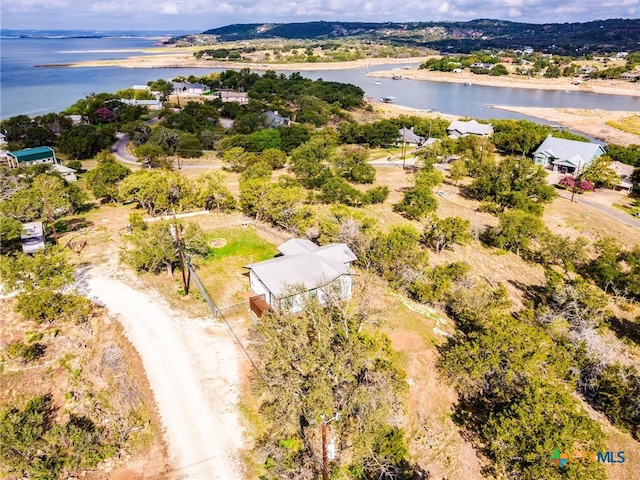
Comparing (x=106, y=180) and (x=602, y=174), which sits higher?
(x=106, y=180)

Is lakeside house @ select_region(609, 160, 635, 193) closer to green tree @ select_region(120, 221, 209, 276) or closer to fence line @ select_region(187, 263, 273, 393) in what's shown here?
green tree @ select_region(120, 221, 209, 276)

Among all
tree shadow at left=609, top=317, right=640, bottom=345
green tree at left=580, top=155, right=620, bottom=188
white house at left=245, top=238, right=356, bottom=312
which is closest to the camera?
white house at left=245, top=238, right=356, bottom=312

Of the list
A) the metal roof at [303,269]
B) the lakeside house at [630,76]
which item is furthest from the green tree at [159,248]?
the lakeside house at [630,76]

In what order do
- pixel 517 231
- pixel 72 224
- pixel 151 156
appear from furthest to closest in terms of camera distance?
pixel 151 156
pixel 72 224
pixel 517 231

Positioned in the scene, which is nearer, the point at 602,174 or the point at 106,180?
the point at 106,180

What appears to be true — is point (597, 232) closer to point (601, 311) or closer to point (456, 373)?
point (601, 311)

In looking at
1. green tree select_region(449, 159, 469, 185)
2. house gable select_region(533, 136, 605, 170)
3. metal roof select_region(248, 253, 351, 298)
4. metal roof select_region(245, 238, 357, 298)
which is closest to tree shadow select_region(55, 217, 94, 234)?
metal roof select_region(245, 238, 357, 298)

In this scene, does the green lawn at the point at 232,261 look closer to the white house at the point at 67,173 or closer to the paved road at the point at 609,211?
the white house at the point at 67,173

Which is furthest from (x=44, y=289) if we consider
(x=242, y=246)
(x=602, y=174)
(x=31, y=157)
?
(x=602, y=174)

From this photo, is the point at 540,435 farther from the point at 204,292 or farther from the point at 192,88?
the point at 192,88
